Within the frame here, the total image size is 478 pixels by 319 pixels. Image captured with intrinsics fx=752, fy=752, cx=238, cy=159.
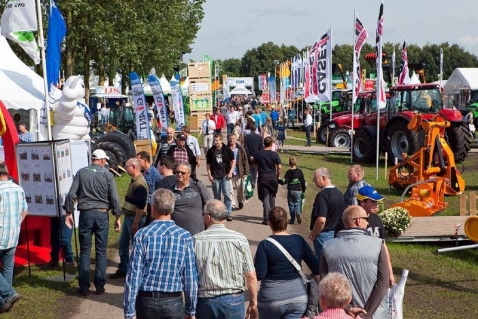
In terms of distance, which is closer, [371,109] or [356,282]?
[356,282]

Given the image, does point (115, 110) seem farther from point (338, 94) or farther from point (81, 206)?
point (81, 206)

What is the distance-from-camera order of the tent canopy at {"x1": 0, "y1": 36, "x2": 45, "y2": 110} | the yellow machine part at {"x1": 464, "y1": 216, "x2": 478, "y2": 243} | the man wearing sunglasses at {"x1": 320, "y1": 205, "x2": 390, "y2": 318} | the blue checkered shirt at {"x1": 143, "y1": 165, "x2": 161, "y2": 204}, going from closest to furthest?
the man wearing sunglasses at {"x1": 320, "y1": 205, "x2": 390, "y2": 318} < the blue checkered shirt at {"x1": 143, "y1": 165, "x2": 161, "y2": 204} < the yellow machine part at {"x1": 464, "y1": 216, "x2": 478, "y2": 243} < the tent canopy at {"x1": 0, "y1": 36, "x2": 45, "y2": 110}

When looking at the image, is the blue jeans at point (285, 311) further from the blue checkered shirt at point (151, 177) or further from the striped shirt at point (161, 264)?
the blue checkered shirt at point (151, 177)

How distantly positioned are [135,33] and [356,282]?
2826 cm

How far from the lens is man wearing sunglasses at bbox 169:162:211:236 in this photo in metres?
7.52

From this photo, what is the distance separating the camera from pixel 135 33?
32.5 m

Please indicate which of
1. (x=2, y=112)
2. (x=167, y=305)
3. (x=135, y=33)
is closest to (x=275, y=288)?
(x=167, y=305)

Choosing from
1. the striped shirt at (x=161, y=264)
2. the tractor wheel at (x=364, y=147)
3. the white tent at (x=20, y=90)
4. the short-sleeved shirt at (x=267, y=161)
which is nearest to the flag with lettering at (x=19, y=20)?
the white tent at (x=20, y=90)

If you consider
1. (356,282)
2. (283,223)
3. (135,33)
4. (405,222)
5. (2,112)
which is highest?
(135,33)

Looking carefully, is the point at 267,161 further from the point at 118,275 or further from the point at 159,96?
the point at 159,96

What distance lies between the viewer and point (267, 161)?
41.9 ft

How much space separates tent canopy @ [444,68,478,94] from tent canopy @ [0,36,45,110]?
32.0 meters

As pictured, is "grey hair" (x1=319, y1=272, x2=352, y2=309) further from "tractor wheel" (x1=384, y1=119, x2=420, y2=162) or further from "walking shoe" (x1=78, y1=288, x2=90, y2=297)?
"tractor wheel" (x1=384, y1=119, x2=420, y2=162)

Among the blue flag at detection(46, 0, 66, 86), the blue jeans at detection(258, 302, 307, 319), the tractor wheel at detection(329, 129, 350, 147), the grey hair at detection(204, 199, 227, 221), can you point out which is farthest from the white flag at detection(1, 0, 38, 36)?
the tractor wheel at detection(329, 129, 350, 147)
